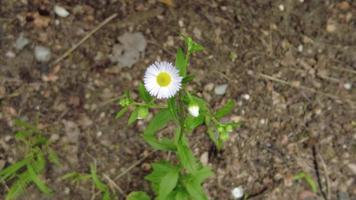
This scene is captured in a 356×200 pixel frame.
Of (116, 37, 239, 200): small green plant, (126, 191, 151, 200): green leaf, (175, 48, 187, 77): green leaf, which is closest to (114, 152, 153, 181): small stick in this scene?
(126, 191, 151, 200): green leaf

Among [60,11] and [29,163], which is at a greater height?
[60,11]

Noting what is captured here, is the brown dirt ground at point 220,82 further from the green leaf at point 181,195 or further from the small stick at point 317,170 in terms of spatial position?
the green leaf at point 181,195

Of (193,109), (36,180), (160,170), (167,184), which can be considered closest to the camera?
(193,109)

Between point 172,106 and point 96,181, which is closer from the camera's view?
point 172,106

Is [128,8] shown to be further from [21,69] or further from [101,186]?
[101,186]

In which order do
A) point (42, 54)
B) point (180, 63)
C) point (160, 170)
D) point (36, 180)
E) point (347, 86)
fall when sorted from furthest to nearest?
point (347, 86), point (42, 54), point (36, 180), point (160, 170), point (180, 63)

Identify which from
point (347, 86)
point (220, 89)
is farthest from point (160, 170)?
point (347, 86)

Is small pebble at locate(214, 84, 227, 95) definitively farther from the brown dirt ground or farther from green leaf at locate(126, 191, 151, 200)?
green leaf at locate(126, 191, 151, 200)

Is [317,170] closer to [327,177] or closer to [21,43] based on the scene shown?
[327,177]
